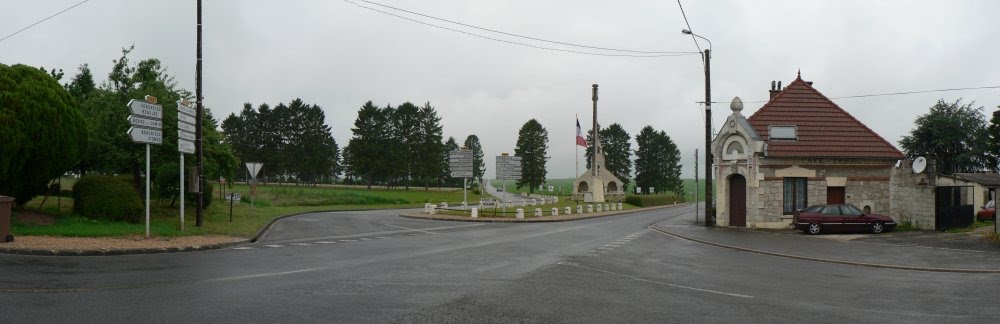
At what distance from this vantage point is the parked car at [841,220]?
23.8 metres

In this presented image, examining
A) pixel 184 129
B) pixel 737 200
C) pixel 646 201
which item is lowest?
pixel 646 201

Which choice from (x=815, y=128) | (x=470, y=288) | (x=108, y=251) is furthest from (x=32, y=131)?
(x=815, y=128)

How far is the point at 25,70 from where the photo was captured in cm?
1934

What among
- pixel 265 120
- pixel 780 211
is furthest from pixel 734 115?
pixel 265 120

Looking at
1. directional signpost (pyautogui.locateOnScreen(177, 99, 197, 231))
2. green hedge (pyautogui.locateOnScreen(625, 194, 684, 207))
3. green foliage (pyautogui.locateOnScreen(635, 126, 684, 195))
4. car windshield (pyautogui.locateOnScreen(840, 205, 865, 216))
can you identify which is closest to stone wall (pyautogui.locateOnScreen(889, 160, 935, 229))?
car windshield (pyautogui.locateOnScreen(840, 205, 865, 216))

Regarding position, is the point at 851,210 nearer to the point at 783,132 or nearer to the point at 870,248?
the point at 783,132

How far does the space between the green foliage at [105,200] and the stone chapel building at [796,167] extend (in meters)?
24.2

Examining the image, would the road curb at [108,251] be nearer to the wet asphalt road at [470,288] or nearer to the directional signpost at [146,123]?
the wet asphalt road at [470,288]

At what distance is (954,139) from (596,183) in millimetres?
34077

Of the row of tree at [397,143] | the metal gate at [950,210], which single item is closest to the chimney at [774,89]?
the metal gate at [950,210]

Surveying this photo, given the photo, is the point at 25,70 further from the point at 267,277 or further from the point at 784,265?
the point at 784,265

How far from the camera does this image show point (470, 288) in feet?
33.8

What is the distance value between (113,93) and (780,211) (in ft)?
93.8

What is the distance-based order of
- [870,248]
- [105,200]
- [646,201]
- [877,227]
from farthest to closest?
[646,201] → [877,227] → [105,200] → [870,248]
